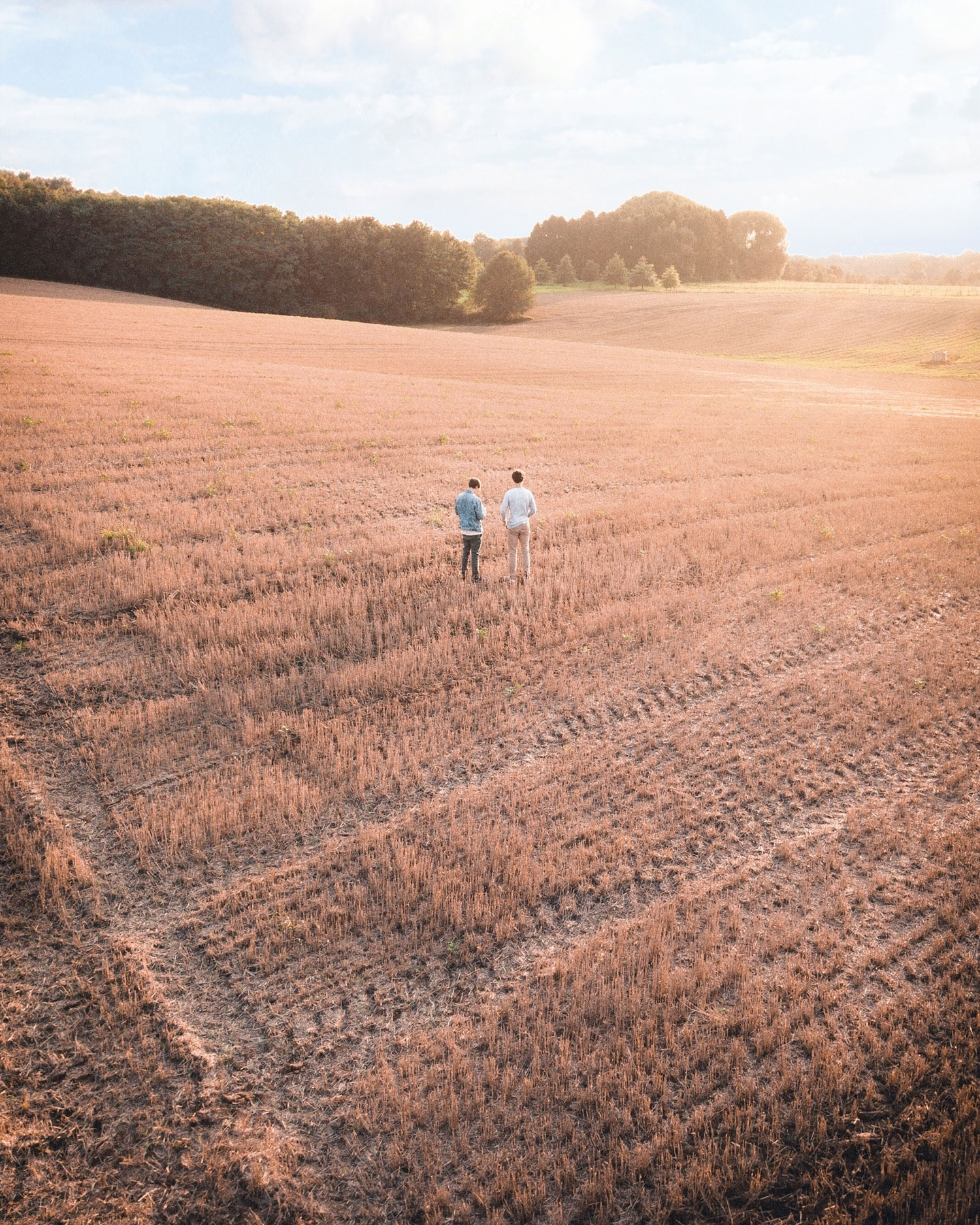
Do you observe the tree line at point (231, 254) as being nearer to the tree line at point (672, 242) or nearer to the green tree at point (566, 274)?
the green tree at point (566, 274)

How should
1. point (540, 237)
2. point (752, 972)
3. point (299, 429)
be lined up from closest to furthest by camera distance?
1. point (752, 972)
2. point (299, 429)
3. point (540, 237)

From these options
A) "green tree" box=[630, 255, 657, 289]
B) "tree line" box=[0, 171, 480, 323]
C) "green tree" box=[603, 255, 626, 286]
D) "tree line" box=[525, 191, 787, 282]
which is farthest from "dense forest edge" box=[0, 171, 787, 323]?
"tree line" box=[525, 191, 787, 282]

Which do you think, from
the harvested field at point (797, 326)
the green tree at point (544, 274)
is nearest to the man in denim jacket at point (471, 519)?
the harvested field at point (797, 326)

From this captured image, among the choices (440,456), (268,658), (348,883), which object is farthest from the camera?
(440,456)

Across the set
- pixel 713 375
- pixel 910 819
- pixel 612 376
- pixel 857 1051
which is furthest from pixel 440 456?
pixel 713 375

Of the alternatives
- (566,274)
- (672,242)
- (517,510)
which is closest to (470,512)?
(517,510)

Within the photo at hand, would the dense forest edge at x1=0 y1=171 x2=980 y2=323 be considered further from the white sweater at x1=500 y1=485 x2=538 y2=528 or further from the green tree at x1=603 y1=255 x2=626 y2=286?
the white sweater at x1=500 y1=485 x2=538 y2=528

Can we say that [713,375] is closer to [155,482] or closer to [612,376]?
[612,376]

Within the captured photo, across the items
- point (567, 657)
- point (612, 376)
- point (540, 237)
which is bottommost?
point (567, 657)
